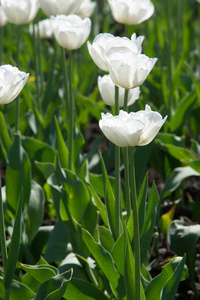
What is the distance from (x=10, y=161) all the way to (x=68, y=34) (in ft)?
1.65

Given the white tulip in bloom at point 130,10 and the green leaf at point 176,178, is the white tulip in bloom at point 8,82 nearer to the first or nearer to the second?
the white tulip in bloom at point 130,10

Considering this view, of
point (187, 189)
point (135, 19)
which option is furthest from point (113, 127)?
point (187, 189)

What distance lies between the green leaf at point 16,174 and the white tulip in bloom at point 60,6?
44cm

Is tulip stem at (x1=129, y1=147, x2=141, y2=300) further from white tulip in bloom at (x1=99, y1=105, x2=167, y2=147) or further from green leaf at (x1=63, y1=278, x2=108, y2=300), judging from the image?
green leaf at (x1=63, y1=278, x2=108, y2=300)

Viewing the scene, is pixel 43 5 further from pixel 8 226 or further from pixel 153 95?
pixel 153 95

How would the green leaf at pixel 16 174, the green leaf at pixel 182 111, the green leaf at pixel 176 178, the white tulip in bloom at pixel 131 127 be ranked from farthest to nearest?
the green leaf at pixel 182 111, the green leaf at pixel 176 178, the green leaf at pixel 16 174, the white tulip in bloom at pixel 131 127

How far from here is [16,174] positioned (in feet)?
5.96

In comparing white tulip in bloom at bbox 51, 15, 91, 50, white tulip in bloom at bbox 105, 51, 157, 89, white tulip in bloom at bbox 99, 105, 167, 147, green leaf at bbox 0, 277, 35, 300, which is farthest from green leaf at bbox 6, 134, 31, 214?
A: white tulip in bloom at bbox 99, 105, 167, 147

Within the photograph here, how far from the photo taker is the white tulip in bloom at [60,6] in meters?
1.73

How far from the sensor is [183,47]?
3637 mm

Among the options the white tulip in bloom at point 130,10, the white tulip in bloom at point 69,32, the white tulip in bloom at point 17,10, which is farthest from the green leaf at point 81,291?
the white tulip in bloom at point 17,10

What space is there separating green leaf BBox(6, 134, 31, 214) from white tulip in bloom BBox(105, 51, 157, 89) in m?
0.68

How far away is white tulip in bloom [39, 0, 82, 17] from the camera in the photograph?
1.73 m

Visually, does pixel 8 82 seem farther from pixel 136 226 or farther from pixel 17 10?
pixel 17 10
